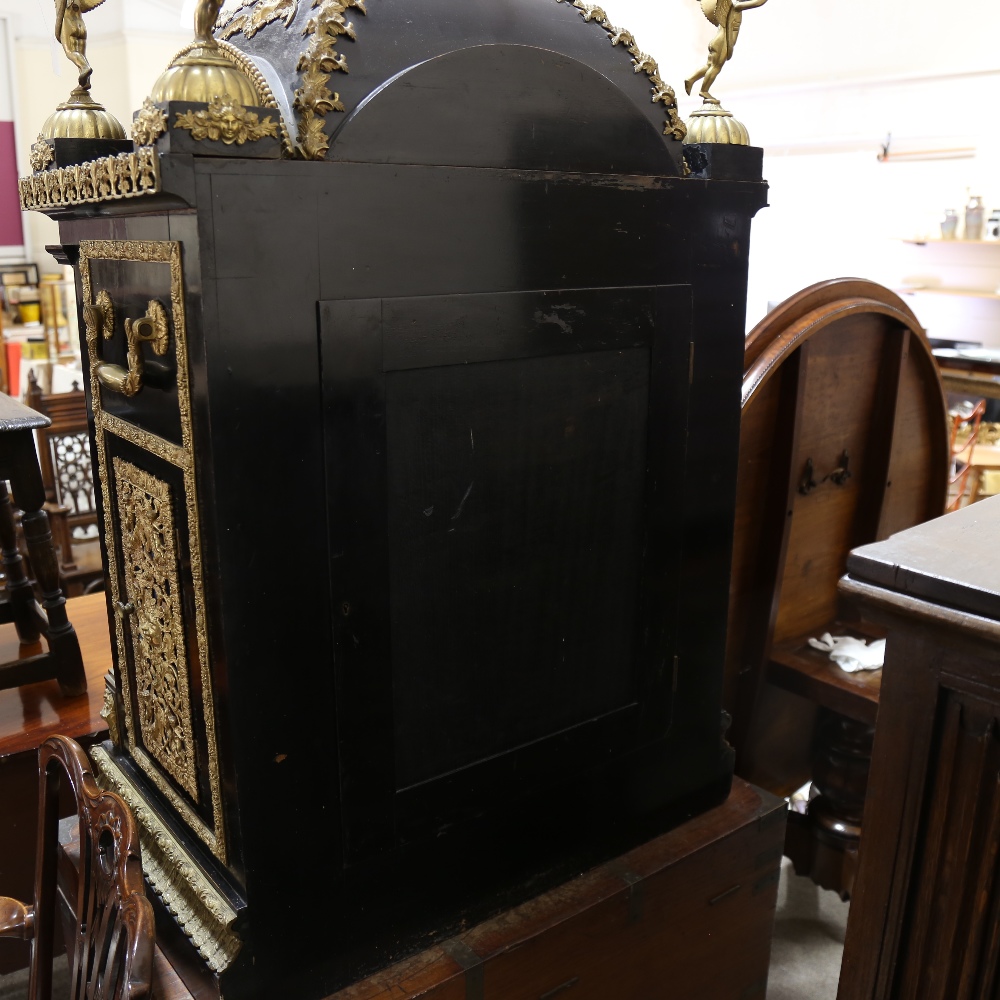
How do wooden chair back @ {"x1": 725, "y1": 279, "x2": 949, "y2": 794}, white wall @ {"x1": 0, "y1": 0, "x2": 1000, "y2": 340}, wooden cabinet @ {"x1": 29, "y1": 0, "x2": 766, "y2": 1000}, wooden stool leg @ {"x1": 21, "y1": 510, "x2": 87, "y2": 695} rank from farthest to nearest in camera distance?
white wall @ {"x1": 0, "y1": 0, "x2": 1000, "y2": 340}, wooden stool leg @ {"x1": 21, "y1": 510, "x2": 87, "y2": 695}, wooden chair back @ {"x1": 725, "y1": 279, "x2": 949, "y2": 794}, wooden cabinet @ {"x1": 29, "y1": 0, "x2": 766, "y2": 1000}

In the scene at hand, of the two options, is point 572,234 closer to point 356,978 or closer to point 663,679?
point 663,679

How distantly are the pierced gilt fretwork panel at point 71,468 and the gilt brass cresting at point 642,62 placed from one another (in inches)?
104

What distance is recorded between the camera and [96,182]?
955mm

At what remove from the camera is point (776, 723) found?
213 cm

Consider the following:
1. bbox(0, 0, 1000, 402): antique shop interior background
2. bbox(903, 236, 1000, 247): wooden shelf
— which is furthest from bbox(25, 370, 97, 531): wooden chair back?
bbox(903, 236, 1000, 247): wooden shelf

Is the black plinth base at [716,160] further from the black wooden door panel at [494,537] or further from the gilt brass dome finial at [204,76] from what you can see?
the gilt brass dome finial at [204,76]

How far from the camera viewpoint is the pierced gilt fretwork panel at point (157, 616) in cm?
108

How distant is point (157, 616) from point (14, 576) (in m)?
1.15

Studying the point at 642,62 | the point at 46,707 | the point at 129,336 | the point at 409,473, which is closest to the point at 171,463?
the point at 129,336

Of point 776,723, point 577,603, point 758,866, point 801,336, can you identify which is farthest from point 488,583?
point 776,723

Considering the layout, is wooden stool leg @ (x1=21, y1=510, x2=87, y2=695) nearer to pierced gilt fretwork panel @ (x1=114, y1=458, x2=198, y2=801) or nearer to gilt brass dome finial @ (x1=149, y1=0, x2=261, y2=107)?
pierced gilt fretwork panel @ (x1=114, y1=458, x2=198, y2=801)

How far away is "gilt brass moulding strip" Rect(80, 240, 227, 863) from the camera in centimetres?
95

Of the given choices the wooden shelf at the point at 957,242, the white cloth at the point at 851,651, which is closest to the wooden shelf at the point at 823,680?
the white cloth at the point at 851,651

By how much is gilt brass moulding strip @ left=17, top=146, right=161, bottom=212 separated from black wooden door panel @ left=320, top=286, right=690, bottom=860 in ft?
0.66
